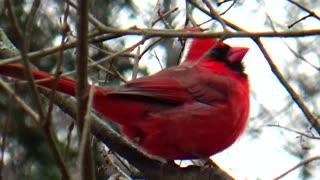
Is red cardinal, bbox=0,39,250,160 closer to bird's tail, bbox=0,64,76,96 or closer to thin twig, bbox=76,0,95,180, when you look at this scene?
bird's tail, bbox=0,64,76,96

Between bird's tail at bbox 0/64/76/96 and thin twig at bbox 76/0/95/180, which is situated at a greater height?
bird's tail at bbox 0/64/76/96

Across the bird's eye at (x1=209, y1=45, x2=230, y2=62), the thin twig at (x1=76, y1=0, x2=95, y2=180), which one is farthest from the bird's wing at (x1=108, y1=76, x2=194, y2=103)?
the thin twig at (x1=76, y1=0, x2=95, y2=180)

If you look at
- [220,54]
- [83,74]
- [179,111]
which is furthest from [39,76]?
[220,54]

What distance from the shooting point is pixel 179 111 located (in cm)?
427

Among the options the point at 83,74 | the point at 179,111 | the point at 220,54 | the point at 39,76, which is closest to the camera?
the point at 83,74

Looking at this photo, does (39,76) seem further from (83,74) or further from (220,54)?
(220,54)

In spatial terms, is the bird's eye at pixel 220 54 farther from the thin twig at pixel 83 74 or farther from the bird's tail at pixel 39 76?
the thin twig at pixel 83 74

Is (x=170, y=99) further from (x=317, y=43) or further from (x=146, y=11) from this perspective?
(x=317, y=43)

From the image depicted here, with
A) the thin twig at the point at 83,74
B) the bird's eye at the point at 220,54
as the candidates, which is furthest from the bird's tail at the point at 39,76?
the bird's eye at the point at 220,54

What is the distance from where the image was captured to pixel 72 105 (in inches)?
143

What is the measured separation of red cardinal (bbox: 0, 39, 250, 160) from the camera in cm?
410

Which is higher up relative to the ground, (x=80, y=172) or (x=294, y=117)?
(x=294, y=117)

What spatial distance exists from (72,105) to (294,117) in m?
6.81

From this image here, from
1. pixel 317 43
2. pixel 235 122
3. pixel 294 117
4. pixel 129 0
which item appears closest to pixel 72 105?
pixel 235 122
